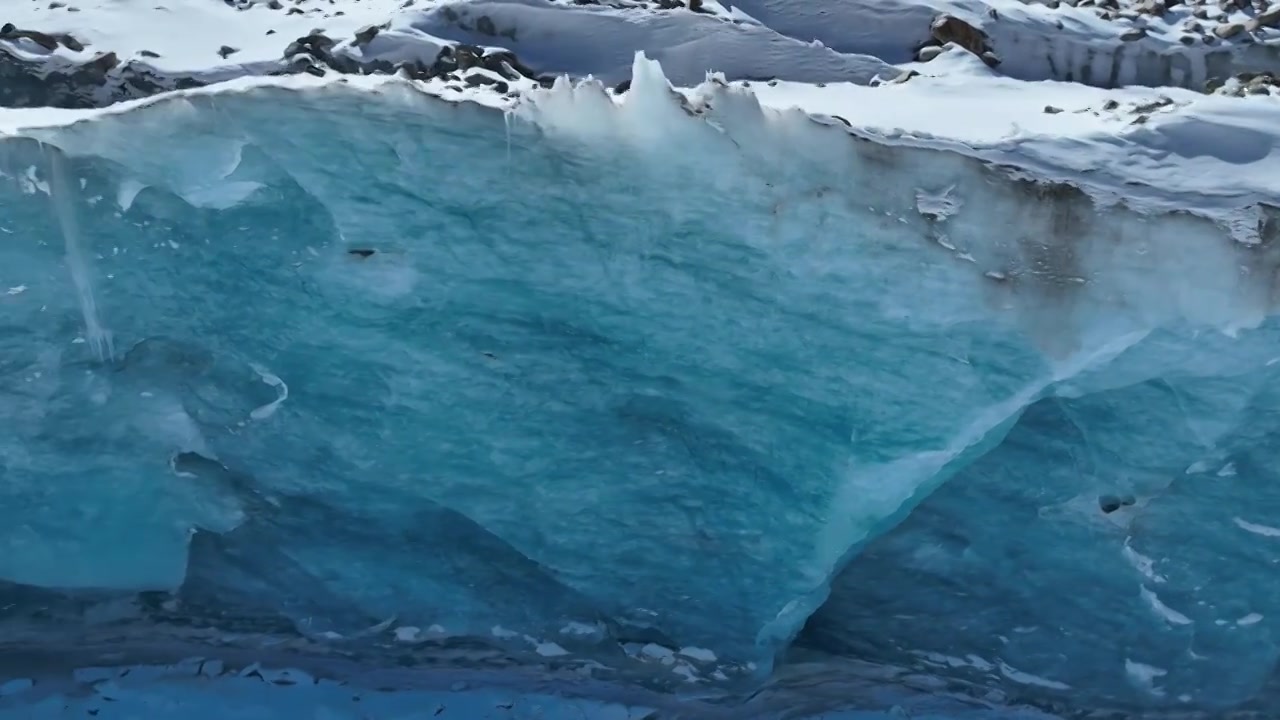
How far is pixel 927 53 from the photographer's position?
326 cm

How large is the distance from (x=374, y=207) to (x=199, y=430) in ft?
2.50

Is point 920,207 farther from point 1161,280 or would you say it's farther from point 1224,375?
point 1224,375

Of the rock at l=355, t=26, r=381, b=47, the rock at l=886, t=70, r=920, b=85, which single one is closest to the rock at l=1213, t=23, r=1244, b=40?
the rock at l=886, t=70, r=920, b=85

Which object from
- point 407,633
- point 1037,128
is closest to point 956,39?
point 1037,128

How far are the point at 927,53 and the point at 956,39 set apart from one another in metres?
0.10

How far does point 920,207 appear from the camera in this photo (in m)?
2.59

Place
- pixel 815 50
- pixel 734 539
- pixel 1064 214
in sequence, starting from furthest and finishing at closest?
pixel 815 50, pixel 734 539, pixel 1064 214

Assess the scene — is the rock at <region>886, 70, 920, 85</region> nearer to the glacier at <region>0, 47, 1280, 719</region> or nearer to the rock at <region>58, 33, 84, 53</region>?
the glacier at <region>0, 47, 1280, 719</region>

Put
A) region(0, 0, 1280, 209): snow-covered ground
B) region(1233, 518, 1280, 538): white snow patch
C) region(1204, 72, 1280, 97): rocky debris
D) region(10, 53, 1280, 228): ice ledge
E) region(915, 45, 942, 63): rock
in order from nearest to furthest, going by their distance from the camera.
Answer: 1. region(10, 53, 1280, 228): ice ledge
2. region(1233, 518, 1280, 538): white snow patch
3. region(1204, 72, 1280, 97): rocky debris
4. region(0, 0, 1280, 209): snow-covered ground
5. region(915, 45, 942, 63): rock

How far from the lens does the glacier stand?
8.63 feet

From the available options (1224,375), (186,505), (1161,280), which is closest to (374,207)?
(186,505)

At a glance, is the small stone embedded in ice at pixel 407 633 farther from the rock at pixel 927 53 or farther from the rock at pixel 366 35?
the rock at pixel 927 53

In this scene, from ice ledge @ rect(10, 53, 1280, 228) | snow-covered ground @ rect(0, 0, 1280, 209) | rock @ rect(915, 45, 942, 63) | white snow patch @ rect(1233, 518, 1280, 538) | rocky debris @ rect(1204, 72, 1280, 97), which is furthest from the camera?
rock @ rect(915, 45, 942, 63)

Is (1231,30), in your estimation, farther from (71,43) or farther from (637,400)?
(71,43)
